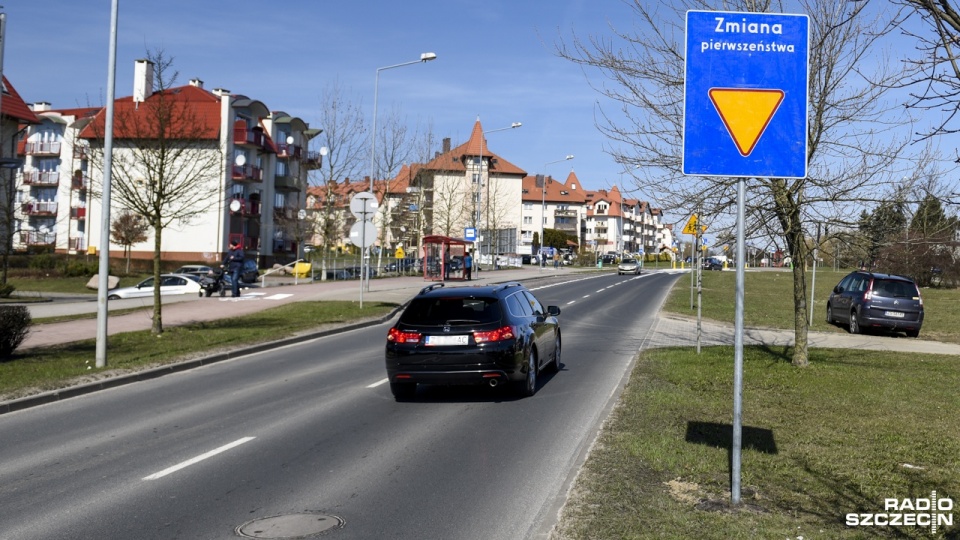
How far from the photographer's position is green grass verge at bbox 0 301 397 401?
41.7 ft

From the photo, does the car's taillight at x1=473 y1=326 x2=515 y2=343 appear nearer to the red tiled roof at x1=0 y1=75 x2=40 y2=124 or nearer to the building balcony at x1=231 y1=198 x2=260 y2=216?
the red tiled roof at x1=0 y1=75 x2=40 y2=124

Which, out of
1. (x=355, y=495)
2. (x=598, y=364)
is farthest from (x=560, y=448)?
(x=598, y=364)

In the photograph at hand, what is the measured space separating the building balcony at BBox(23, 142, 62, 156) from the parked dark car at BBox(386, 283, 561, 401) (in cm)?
6609

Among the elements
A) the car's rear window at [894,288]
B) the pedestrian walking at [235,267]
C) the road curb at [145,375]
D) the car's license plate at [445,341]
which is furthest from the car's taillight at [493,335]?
the pedestrian walking at [235,267]

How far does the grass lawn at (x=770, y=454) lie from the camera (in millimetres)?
5660

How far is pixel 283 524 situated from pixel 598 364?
10.2 metres

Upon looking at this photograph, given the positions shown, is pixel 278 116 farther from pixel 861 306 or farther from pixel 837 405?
pixel 837 405

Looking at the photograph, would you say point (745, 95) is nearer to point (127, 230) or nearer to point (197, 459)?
point (197, 459)

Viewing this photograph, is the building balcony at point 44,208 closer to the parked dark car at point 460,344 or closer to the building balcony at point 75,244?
the building balcony at point 75,244

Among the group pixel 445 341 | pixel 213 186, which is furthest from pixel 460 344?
pixel 213 186

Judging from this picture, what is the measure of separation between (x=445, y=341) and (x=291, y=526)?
5.57 metres

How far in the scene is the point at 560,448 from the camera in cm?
849

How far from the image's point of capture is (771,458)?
7.47 m

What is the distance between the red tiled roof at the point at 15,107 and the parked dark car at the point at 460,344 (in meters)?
39.4
